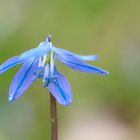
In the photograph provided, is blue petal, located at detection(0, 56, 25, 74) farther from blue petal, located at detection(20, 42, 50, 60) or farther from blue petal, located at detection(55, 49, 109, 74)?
blue petal, located at detection(55, 49, 109, 74)

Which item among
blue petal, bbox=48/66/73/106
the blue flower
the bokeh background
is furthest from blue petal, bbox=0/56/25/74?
the bokeh background

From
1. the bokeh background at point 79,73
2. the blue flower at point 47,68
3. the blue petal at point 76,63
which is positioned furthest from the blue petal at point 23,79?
the bokeh background at point 79,73

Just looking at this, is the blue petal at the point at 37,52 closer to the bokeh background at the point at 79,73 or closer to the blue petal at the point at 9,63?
the blue petal at the point at 9,63

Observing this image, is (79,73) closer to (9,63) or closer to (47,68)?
(47,68)

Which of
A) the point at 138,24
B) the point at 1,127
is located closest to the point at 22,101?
the point at 1,127

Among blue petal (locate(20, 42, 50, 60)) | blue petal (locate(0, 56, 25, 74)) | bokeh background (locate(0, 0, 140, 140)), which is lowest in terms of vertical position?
blue petal (locate(0, 56, 25, 74))

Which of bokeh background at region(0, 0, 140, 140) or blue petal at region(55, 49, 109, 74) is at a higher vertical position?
bokeh background at region(0, 0, 140, 140)

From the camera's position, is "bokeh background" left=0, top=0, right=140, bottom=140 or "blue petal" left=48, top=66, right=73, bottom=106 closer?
"blue petal" left=48, top=66, right=73, bottom=106

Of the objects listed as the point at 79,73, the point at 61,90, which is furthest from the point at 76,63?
the point at 79,73
